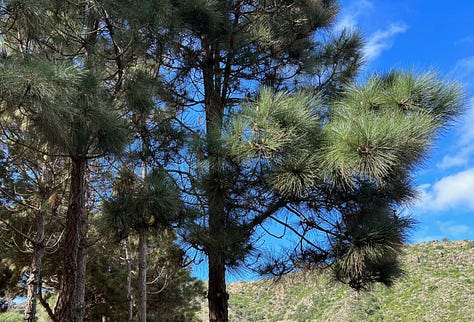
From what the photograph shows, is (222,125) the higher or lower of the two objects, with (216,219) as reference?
higher

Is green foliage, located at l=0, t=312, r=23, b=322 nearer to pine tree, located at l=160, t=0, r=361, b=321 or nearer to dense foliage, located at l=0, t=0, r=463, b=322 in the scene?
dense foliage, located at l=0, t=0, r=463, b=322

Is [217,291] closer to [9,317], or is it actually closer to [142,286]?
[142,286]

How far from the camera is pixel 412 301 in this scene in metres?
25.3

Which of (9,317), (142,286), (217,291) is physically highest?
(9,317)

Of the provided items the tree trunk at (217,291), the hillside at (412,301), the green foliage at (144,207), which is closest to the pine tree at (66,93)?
the green foliage at (144,207)

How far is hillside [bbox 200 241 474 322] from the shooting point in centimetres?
2409

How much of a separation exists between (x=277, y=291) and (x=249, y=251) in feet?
1.70

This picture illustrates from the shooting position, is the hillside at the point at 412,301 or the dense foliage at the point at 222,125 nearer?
the dense foliage at the point at 222,125

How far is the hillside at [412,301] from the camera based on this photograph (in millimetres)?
24094

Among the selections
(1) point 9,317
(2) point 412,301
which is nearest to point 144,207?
(1) point 9,317

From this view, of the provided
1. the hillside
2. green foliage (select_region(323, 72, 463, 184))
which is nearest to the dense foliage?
green foliage (select_region(323, 72, 463, 184))

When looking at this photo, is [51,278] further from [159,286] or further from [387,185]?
[387,185]

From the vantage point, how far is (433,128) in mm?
3119

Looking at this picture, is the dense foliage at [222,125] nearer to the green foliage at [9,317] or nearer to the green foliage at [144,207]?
the green foliage at [144,207]
